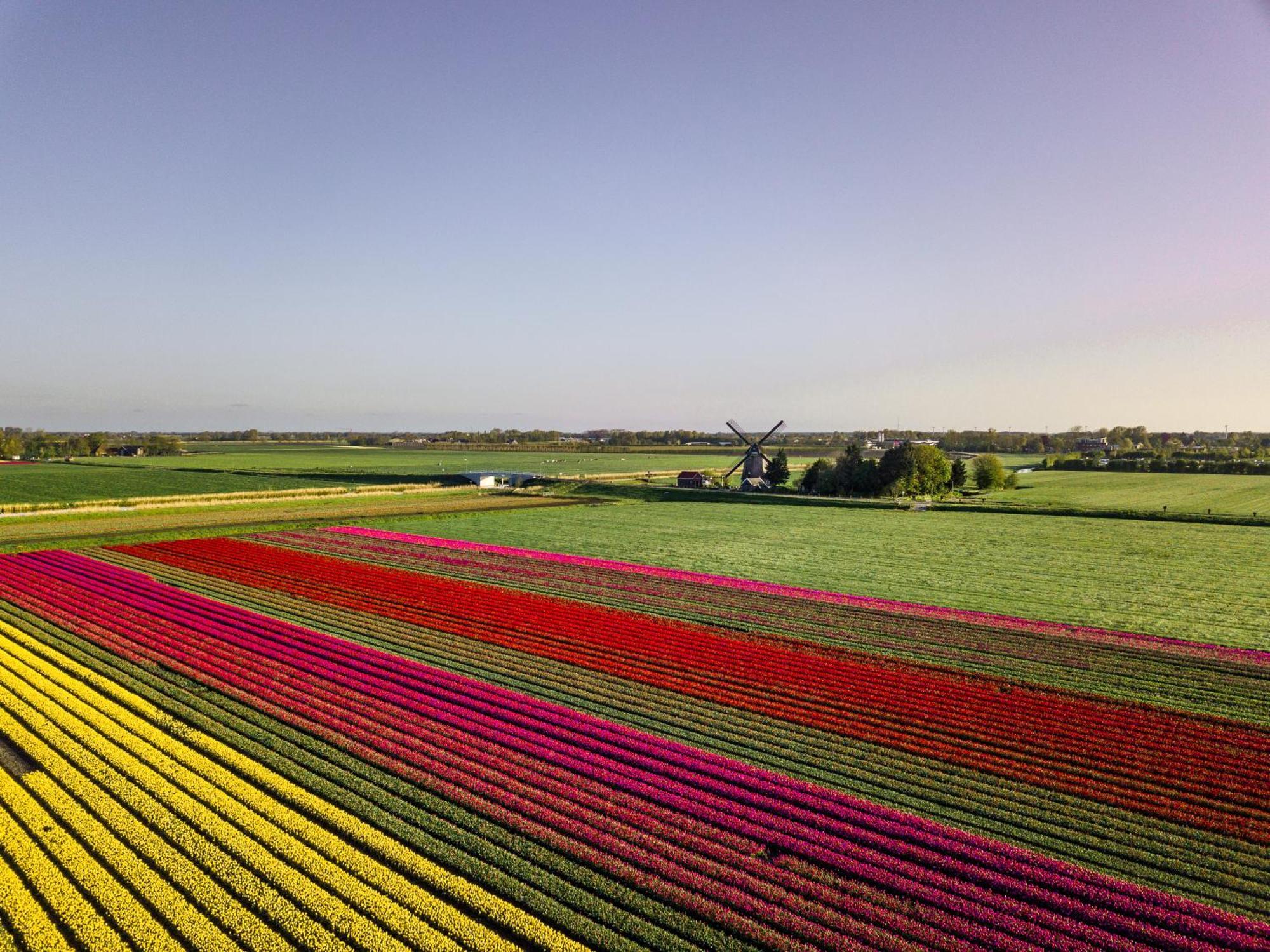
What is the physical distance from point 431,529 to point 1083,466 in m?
112

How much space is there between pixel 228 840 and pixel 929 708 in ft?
44.6

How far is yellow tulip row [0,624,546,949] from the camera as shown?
8773mm

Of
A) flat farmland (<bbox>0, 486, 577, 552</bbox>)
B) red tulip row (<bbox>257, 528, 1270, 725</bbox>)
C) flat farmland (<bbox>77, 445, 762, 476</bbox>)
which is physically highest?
flat farmland (<bbox>77, 445, 762, 476</bbox>)

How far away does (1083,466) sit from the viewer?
119438 millimetres

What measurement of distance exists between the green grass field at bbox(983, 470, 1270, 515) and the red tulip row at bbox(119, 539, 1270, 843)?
51.3 meters

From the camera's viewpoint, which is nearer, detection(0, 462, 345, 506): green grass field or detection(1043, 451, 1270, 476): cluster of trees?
detection(0, 462, 345, 506): green grass field

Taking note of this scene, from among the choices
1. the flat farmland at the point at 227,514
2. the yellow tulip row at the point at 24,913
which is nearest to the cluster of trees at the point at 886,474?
the flat farmland at the point at 227,514

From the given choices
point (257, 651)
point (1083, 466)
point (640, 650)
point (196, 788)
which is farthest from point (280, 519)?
point (1083, 466)

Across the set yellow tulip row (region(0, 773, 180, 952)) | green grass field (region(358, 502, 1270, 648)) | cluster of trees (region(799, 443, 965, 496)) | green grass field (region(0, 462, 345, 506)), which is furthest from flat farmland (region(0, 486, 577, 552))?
yellow tulip row (region(0, 773, 180, 952))

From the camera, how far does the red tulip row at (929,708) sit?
12.7 meters

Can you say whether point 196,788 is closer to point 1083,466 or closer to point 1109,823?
point 1109,823

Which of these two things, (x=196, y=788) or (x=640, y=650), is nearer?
(x=196, y=788)

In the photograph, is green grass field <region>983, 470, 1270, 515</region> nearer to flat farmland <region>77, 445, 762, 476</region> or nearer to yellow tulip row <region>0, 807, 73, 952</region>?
flat farmland <region>77, 445, 762, 476</region>

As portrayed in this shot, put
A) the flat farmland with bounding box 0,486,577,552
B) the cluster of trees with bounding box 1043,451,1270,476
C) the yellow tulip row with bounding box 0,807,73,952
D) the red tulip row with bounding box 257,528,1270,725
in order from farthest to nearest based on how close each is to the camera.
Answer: the cluster of trees with bounding box 1043,451,1270,476 → the flat farmland with bounding box 0,486,577,552 → the red tulip row with bounding box 257,528,1270,725 → the yellow tulip row with bounding box 0,807,73,952
